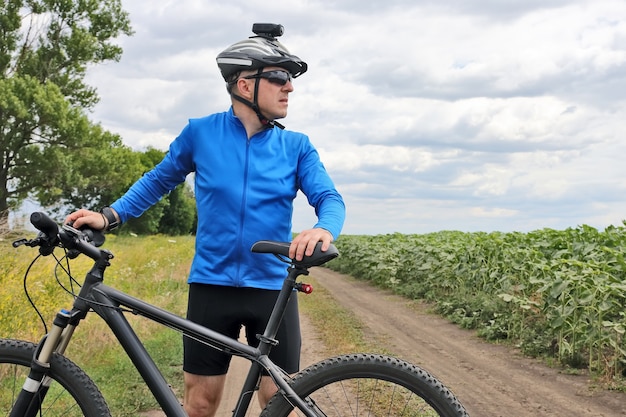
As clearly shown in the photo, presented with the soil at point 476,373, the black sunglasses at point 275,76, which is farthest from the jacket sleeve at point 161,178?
the soil at point 476,373

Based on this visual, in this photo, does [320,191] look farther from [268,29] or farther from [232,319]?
[268,29]

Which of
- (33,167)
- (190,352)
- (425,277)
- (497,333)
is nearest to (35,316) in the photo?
(190,352)

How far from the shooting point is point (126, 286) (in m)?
12.6

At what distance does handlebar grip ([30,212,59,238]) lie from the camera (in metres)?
2.74

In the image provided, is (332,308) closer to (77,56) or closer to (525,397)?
(525,397)

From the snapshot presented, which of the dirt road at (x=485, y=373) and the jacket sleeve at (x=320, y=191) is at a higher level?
the jacket sleeve at (x=320, y=191)

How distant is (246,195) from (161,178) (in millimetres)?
513

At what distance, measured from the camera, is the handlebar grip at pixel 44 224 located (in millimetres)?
2738

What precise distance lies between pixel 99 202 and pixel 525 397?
1636 inches

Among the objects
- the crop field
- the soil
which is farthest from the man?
the crop field

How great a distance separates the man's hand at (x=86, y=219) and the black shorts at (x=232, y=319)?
1.64ft

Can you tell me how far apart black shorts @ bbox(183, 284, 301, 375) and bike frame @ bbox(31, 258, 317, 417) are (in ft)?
0.86

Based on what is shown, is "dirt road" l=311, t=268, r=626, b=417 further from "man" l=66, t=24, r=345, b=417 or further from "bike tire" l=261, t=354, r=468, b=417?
"bike tire" l=261, t=354, r=468, b=417

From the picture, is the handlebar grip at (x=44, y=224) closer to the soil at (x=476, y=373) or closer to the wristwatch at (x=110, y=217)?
the wristwatch at (x=110, y=217)
